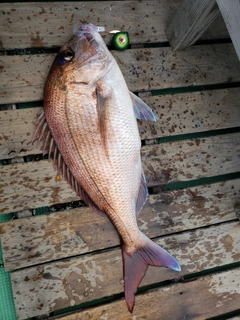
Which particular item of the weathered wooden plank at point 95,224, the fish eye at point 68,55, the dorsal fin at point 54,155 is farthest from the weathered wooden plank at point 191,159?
the fish eye at point 68,55

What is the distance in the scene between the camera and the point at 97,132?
5.52 feet

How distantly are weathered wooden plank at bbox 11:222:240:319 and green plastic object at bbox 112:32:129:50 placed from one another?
141 cm

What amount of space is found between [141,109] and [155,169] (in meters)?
0.59

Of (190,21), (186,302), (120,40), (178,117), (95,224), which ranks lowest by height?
(186,302)

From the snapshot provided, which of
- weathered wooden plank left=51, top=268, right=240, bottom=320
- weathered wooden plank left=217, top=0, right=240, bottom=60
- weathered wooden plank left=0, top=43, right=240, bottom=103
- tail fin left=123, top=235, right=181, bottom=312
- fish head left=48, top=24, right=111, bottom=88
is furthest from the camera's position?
weathered wooden plank left=51, top=268, right=240, bottom=320

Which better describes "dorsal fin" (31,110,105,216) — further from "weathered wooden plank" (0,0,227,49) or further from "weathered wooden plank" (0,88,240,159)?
"weathered wooden plank" (0,0,227,49)

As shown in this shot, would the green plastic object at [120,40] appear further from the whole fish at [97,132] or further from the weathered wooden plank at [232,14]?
the weathered wooden plank at [232,14]

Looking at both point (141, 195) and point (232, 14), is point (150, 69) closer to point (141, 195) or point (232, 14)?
point (232, 14)

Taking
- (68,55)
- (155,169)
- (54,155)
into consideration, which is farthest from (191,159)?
(68,55)

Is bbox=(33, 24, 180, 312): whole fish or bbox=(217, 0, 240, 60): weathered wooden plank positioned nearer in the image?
bbox=(33, 24, 180, 312): whole fish

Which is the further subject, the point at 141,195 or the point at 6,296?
the point at 6,296

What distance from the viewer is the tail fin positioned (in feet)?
6.15

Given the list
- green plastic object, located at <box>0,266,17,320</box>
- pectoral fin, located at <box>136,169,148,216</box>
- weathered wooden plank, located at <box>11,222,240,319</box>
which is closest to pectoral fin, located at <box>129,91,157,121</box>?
pectoral fin, located at <box>136,169,148,216</box>

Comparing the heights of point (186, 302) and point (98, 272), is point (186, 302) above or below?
below
